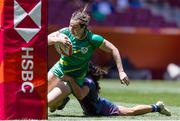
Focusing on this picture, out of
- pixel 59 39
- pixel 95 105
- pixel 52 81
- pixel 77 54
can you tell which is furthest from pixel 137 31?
pixel 59 39

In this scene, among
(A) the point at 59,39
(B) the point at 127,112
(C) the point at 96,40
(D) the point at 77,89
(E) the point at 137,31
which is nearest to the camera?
(A) the point at 59,39

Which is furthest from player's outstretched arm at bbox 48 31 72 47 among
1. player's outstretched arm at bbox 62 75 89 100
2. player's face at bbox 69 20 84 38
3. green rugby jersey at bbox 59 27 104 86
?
player's outstretched arm at bbox 62 75 89 100

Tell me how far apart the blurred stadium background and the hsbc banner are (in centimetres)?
2086

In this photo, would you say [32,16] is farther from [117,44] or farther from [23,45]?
[117,44]

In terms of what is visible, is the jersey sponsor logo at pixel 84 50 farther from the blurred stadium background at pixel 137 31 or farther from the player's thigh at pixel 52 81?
the blurred stadium background at pixel 137 31

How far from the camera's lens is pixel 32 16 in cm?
Answer: 814

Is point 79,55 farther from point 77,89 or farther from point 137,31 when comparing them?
point 137,31

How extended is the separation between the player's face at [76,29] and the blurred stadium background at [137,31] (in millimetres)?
19054

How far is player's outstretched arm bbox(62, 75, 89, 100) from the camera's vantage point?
400 inches

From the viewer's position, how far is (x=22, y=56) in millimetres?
8164

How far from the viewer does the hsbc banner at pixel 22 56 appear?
319 inches

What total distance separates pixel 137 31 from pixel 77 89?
20697 millimetres

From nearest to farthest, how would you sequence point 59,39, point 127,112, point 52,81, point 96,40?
1. point 59,39
2. point 96,40
3. point 127,112
4. point 52,81

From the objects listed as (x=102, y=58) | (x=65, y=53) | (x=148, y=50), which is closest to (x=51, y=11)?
(x=102, y=58)
